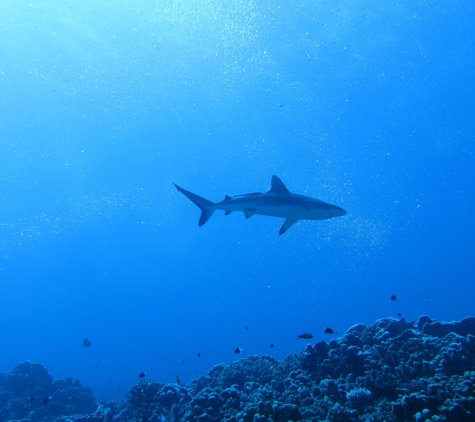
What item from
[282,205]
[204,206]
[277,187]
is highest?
[204,206]

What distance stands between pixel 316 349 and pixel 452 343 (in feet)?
12.9

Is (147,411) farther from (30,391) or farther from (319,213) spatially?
(30,391)

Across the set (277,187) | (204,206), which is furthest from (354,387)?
(204,206)

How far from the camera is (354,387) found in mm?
7871

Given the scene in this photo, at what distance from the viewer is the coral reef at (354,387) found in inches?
248

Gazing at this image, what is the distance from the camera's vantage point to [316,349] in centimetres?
1053

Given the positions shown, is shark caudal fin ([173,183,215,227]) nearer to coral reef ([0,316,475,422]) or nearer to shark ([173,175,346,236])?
shark ([173,175,346,236])

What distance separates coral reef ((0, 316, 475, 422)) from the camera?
630 cm

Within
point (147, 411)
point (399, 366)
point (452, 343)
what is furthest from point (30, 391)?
point (452, 343)

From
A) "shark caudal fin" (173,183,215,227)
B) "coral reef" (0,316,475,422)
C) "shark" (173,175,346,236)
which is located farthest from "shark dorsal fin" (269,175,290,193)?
"coral reef" (0,316,475,422)

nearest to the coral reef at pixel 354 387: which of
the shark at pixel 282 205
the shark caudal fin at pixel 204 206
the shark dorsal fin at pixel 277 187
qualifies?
the shark at pixel 282 205

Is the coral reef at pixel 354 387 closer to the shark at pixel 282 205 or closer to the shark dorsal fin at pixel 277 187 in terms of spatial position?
the shark at pixel 282 205

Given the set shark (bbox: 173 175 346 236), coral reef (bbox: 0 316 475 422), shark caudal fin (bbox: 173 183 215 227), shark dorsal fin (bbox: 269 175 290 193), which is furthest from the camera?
shark caudal fin (bbox: 173 183 215 227)

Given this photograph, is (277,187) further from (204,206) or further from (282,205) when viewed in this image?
(204,206)
